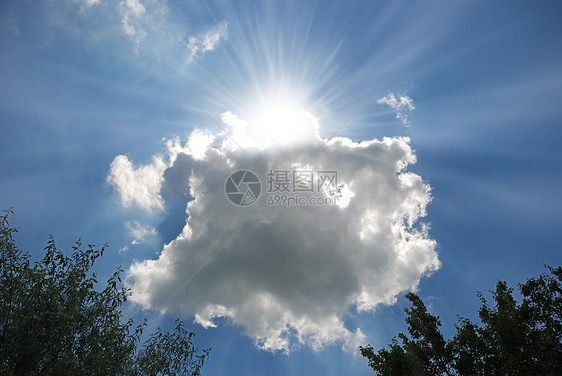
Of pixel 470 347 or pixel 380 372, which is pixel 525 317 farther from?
pixel 380 372

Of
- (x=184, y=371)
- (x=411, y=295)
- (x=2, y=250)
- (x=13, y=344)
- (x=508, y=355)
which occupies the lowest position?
(x=13, y=344)

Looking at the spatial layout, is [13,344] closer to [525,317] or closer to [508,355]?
[508,355]

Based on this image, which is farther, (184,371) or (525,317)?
(525,317)

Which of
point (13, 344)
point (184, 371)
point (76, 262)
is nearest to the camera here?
point (13, 344)

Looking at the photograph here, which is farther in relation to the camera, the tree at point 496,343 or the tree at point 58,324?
the tree at point 496,343

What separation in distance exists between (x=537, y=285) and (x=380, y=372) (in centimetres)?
1544

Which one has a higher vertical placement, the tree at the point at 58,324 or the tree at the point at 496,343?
the tree at the point at 496,343

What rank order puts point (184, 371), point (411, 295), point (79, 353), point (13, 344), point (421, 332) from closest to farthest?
1. point (13, 344)
2. point (79, 353)
3. point (184, 371)
4. point (421, 332)
5. point (411, 295)

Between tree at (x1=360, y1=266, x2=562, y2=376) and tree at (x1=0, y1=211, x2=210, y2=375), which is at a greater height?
tree at (x1=360, y1=266, x2=562, y2=376)

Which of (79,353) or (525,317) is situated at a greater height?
(525,317)

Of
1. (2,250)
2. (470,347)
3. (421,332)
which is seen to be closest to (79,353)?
(2,250)

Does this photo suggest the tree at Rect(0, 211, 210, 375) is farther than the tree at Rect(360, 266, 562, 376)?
No

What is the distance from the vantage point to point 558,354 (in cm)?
2072

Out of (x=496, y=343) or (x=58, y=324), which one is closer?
(x=58, y=324)
